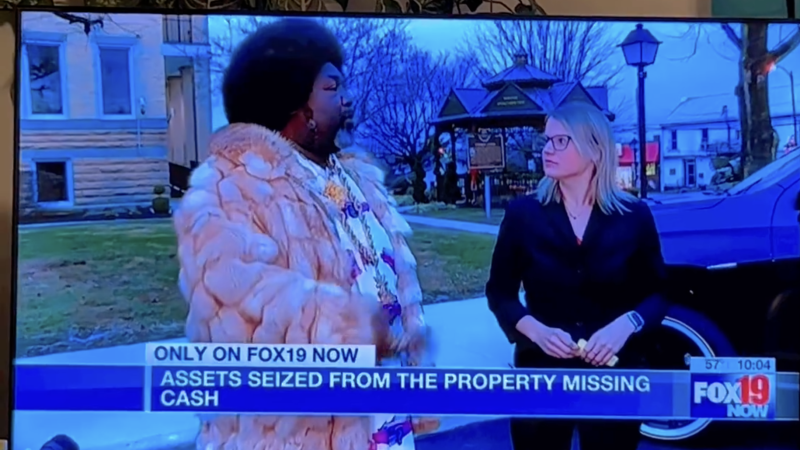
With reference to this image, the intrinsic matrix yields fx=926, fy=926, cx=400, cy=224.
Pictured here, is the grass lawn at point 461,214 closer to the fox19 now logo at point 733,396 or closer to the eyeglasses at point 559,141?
the eyeglasses at point 559,141

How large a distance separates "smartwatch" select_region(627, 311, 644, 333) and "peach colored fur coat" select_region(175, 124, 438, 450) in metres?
0.38

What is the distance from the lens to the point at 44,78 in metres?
1.64

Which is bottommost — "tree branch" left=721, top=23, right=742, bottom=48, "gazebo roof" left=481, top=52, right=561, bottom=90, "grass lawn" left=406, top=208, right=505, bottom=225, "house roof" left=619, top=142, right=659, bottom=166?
"grass lawn" left=406, top=208, right=505, bottom=225

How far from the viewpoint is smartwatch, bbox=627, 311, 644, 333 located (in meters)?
1.66

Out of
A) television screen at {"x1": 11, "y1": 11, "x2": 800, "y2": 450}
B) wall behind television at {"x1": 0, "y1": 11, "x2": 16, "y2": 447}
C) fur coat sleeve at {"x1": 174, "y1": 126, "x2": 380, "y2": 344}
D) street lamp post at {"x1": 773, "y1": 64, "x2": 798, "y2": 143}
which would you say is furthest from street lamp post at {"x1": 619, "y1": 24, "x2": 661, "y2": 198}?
wall behind television at {"x1": 0, "y1": 11, "x2": 16, "y2": 447}

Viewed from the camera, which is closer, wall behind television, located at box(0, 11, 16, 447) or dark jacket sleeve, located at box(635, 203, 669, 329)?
dark jacket sleeve, located at box(635, 203, 669, 329)

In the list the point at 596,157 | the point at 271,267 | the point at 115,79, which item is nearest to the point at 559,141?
the point at 596,157

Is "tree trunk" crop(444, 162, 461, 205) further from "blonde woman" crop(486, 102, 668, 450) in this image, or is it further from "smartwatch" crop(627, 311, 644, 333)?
"smartwatch" crop(627, 311, 644, 333)

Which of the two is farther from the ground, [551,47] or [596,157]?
[551,47]

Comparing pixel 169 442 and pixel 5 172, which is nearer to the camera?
pixel 169 442

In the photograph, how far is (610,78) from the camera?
1.67m

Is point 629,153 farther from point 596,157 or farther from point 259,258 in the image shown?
point 259,258

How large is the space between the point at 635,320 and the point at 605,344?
71 millimetres

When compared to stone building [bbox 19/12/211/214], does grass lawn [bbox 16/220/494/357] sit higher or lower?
lower
